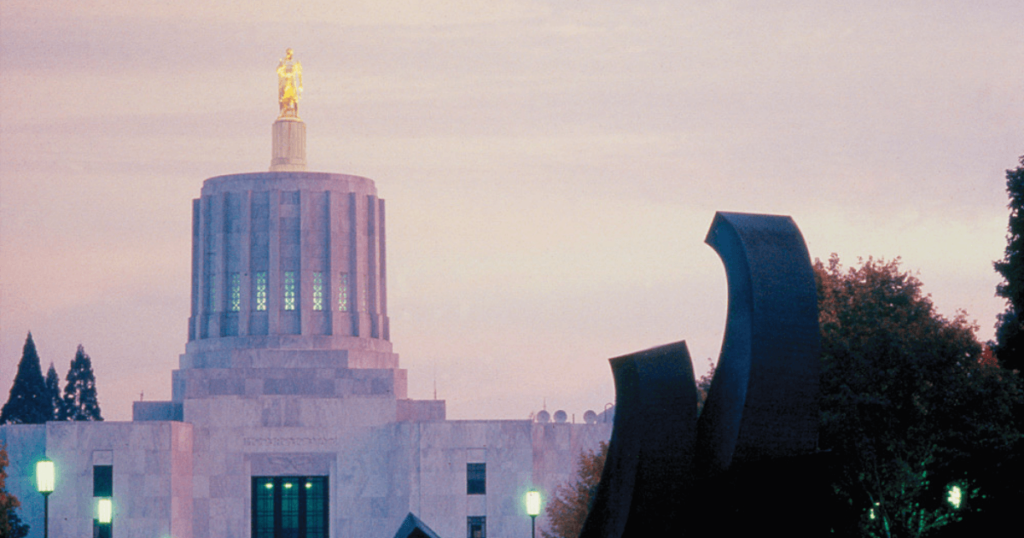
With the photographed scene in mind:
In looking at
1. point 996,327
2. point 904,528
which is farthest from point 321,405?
point 904,528

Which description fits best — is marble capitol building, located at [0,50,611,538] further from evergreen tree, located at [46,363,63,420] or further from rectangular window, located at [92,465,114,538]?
evergreen tree, located at [46,363,63,420]

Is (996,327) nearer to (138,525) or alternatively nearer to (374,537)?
(374,537)

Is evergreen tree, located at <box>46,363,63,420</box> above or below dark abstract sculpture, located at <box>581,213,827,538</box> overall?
above

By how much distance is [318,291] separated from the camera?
8175cm

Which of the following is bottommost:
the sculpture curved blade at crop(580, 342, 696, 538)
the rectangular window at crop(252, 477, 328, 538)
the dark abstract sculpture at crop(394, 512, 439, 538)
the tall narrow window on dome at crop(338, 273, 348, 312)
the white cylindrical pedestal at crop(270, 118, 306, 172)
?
the dark abstract sculpture at crop(394, 512, 439, 538)

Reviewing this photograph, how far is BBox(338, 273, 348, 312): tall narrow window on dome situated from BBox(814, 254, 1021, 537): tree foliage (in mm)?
40743

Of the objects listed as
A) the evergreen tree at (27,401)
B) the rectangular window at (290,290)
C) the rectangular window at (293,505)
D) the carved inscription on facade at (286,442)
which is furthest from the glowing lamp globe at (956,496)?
the evergreen tree at (27,401)

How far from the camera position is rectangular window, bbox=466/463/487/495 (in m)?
73.7

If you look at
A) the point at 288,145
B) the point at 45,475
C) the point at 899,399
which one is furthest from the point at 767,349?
the point at 288,145

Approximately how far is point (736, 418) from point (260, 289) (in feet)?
202

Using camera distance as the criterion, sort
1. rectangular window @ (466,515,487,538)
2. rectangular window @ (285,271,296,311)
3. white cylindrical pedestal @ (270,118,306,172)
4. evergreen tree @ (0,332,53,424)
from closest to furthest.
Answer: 1. rectangular window @ (466,515,487,538)
2. rectangular window @ (285,271,296,311)
3. white cylindrical pedestal @ (270,118,306,172)
4. evergreen tree @ (0,332,53,424)

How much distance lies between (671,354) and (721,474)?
189 cm

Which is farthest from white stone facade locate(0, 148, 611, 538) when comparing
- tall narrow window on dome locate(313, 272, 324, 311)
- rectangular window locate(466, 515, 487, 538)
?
rectangular window locate(466, 515, 487, 538)

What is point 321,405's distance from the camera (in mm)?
75438
